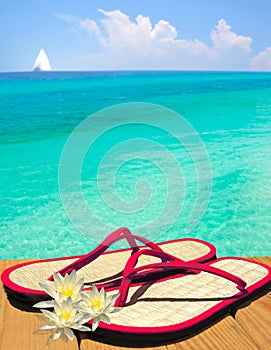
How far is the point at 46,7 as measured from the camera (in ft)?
107

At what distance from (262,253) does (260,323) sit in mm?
1711

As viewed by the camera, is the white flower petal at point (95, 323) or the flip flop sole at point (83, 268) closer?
the white flower petal at point (95, 323)

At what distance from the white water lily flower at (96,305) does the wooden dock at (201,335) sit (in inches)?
1.9

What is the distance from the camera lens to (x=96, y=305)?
86cm

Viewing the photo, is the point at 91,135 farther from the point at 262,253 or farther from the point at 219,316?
the point at 219,316

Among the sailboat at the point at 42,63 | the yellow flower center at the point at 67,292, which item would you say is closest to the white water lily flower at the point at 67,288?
the yellow flower center at the point at 67,292

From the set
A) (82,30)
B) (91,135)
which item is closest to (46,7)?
(82,30)

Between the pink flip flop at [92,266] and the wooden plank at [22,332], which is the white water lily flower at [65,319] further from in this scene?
the pink flip flop at [92,266]

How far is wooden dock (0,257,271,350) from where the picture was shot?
2.76 ft

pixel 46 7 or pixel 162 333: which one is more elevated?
pixel 46 7

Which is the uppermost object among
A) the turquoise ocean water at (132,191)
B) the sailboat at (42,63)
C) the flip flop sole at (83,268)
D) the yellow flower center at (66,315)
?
the sailboat at (42,63)

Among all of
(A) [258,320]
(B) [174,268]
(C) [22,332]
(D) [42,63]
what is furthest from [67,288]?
(D) [42,63]

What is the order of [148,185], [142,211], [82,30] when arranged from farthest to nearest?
[82,30]
[148,185]
[142,211]

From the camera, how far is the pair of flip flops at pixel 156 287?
857mm
